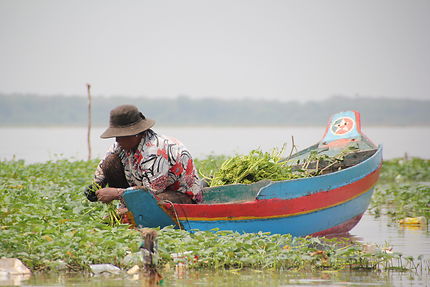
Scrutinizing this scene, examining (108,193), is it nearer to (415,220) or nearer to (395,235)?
(395,235)

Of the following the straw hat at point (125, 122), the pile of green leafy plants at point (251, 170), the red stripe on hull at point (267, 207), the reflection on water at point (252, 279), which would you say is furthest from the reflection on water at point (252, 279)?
the pile of green leafy plants at point (251, 170)

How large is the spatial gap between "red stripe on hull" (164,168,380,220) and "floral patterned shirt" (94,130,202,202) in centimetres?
32

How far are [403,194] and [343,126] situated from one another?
158 cm

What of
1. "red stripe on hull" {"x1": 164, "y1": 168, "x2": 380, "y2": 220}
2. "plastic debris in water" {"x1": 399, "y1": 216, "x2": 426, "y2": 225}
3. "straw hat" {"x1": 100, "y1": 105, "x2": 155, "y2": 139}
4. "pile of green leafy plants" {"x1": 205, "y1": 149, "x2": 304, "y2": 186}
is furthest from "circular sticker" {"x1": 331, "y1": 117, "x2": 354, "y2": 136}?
"straw hat" {"x1": 100, "y1": 105, "x2": 155, "y2": 139}

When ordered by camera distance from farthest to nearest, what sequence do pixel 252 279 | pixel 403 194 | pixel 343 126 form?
pixel 403 194 → pixel 343 126 → pixel 252 279

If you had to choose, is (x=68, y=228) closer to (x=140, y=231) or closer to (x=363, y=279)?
(x=140, y=231)

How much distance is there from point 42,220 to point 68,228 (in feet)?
1.86

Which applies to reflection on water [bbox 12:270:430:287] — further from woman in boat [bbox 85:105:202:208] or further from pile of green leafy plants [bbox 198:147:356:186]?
pile of green leafy plants [bbox 198:147:356:186]

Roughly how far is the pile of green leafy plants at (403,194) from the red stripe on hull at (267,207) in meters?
2.29

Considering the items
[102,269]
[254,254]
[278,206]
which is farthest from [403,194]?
[102,269]

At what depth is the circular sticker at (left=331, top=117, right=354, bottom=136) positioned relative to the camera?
11.5 m

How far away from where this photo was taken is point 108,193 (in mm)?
7273

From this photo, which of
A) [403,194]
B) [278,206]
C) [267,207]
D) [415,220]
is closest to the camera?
[267,207]

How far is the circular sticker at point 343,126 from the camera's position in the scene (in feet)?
37.7
